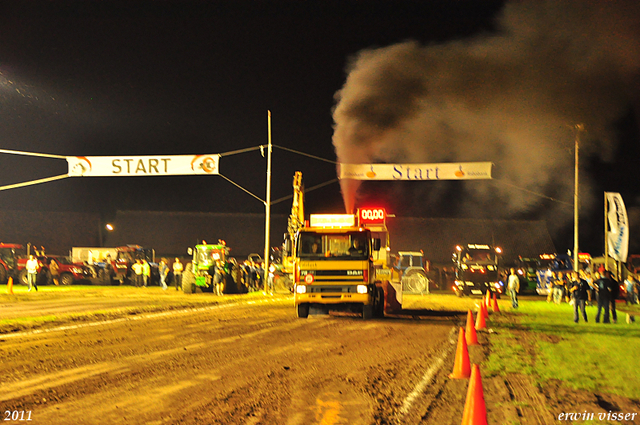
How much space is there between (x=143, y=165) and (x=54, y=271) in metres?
15.4

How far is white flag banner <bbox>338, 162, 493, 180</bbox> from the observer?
3172 cm

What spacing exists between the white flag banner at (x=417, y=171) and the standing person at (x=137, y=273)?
14562 mm

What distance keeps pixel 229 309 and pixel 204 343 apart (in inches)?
375

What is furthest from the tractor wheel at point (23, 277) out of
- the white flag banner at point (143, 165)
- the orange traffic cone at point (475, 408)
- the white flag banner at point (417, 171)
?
the orange traffic cone at point (475, 408)

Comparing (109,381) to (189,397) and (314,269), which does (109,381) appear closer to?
(189,397)

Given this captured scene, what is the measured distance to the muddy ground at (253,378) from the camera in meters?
6.73

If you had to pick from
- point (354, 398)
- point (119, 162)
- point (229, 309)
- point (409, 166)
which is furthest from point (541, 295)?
point (354, 398)

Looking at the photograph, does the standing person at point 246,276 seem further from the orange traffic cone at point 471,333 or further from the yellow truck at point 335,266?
the orange traffic cone at point 471,333

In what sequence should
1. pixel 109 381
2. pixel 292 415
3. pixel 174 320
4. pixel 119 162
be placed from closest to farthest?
1. pixel 292 415
2. pixel 109 381
3. pixel 174 320
4. pixel 119 162

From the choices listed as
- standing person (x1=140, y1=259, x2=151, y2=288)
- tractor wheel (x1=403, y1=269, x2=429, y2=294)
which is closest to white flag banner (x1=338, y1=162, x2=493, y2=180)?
tractor wheel (x1=403, y1=269, x2=429, y2=294)

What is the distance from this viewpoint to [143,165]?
2681cm

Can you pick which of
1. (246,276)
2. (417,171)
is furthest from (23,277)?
(417,171)

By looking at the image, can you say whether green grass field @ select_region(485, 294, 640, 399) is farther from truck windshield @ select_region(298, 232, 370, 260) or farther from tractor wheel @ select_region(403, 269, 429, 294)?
tractor wheel @ select_region(403, 269, 429, 294)

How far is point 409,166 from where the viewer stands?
3206 cm
